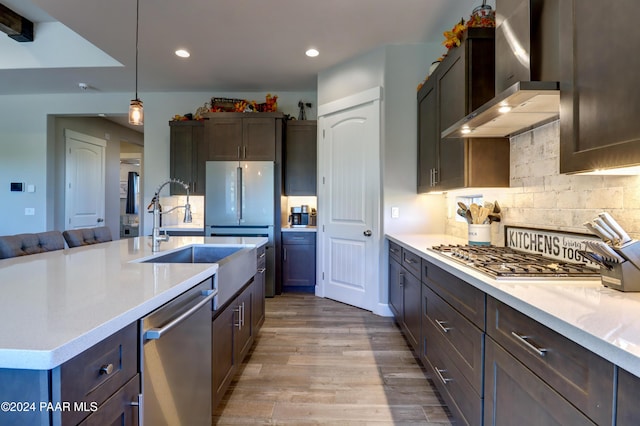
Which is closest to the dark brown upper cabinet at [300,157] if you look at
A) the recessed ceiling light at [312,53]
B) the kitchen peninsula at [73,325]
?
the recessed ceiling light at [312,53]

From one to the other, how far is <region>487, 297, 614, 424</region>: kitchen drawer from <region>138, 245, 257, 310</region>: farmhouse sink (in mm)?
1303

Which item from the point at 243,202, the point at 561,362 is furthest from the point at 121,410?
the point at 243,202

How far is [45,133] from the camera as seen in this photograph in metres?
5.16

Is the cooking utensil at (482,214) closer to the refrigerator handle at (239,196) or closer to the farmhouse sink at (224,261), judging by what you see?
the farmhouse sink at (224,261)

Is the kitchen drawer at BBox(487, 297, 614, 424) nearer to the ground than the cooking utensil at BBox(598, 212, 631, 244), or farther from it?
nearer to the ground

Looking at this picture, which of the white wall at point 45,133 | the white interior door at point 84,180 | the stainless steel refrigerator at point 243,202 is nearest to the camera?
the stainless steel refrigerator at point 243,202

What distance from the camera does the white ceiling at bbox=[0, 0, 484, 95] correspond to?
9.39 ft

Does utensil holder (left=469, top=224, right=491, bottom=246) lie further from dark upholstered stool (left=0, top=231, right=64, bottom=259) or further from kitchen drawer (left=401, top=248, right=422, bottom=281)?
dark upholstered stool (left=0, top=231, right=64, bottom=259)

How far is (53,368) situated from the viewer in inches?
26.6

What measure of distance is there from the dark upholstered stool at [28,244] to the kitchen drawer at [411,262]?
2.56m

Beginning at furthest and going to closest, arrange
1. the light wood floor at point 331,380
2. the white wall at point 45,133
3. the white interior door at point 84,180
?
the white interior door at point 84,180 → the white wall at point 45,133 → the light wood floor at point 331,380

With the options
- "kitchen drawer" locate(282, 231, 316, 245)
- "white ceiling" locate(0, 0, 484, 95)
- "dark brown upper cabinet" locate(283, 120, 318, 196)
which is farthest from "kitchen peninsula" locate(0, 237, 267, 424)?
"dark brown upper cabinet" locate(283, 120, 318, 196)

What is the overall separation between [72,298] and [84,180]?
20.0ft

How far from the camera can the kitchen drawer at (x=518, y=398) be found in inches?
34.8
